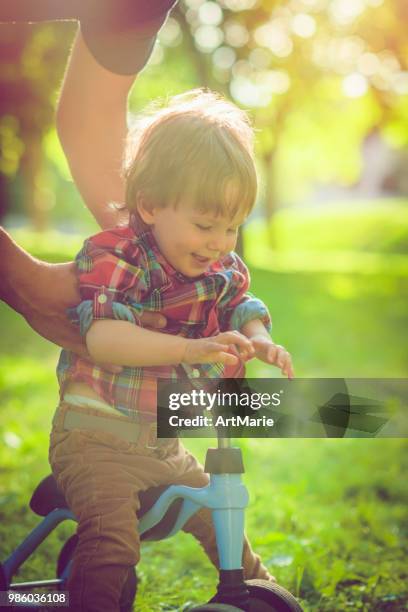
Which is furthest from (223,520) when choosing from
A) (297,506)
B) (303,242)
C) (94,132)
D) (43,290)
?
(303,242)

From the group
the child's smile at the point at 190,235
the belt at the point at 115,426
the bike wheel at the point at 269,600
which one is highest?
the child's smile at the point at 190,235

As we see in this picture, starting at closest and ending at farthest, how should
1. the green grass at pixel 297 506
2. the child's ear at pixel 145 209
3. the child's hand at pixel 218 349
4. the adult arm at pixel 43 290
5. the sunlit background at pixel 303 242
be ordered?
1. the child's hand at pixel 218 349
2. the child's ear at pixel 145 209
3. the adult arm at pixel 43 290
4. the green grass at pixel 297 506
5. the sunlit background at pixel 303 242

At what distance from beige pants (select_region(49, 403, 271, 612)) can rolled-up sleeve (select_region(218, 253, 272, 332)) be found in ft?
1.04

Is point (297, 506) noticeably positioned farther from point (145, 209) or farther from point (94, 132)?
point (145, 209)

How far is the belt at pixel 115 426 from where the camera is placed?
83.2 inches

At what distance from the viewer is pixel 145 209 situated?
2.07 meters

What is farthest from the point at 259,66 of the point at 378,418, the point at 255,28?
the point at 378,418

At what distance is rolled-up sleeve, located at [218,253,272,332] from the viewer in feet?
7.13

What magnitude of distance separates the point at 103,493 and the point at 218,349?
48 centimetres

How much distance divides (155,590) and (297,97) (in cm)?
2141

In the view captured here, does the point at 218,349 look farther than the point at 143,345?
No

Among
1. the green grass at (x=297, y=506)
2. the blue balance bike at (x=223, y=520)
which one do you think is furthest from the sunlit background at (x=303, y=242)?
the blue balance bike at (x=223, y=520)

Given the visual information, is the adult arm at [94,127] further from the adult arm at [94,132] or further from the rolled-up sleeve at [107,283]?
the rolled-up sleeve at [107,283]

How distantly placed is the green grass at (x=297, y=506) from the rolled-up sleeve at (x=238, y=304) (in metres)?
1.01
